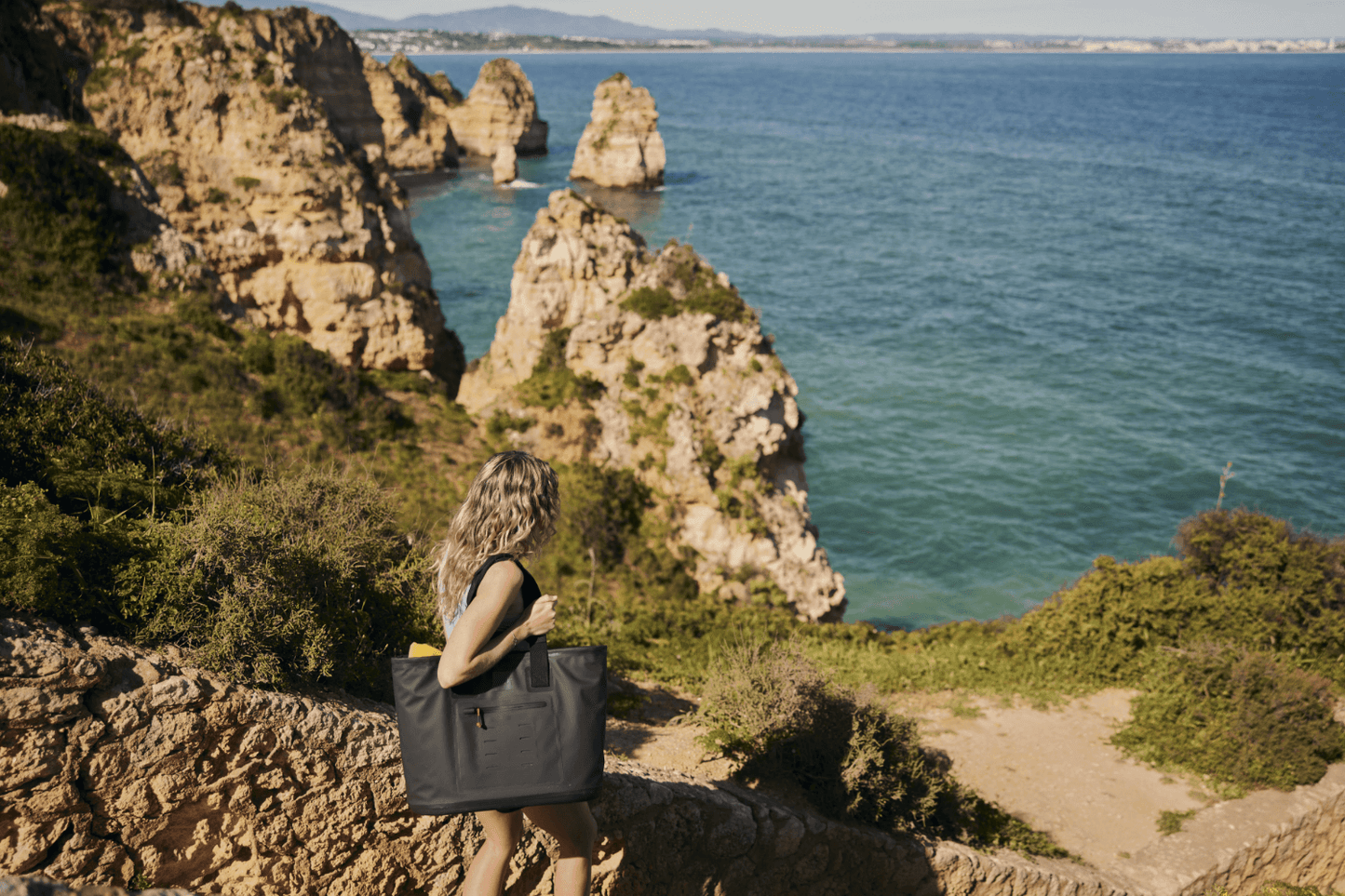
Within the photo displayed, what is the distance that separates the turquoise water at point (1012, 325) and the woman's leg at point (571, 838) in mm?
22078

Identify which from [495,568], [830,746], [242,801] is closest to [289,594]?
[242,801]

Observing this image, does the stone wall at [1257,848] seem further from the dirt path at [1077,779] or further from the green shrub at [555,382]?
the green shrub at [555,382]

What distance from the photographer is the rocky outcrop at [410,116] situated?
270 feet

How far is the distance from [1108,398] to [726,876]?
38.7 meters

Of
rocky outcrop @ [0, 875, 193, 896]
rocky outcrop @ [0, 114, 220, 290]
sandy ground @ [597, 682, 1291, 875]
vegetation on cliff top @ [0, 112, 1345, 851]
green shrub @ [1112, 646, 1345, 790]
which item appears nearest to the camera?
rocky outcrop @ [0, 875, 193, 896]

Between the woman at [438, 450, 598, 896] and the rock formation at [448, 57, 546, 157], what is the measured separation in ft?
315

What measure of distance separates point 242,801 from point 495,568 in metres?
2.35

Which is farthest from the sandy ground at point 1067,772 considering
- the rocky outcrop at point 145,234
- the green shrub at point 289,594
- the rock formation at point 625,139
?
the rock formation at point 625,139

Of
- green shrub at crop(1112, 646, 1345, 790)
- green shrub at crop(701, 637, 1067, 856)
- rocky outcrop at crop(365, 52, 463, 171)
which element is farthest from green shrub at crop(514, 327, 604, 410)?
rocky outcrop at crop(365, 52, 463, 171)

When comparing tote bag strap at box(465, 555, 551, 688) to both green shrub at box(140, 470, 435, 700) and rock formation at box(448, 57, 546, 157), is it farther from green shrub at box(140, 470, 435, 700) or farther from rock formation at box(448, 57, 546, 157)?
rock formation at box(448, 57, 546, 157)

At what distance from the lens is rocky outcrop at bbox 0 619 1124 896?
12.7 feet

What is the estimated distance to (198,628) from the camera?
4711 millimetres

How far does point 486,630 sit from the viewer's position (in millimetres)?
3436

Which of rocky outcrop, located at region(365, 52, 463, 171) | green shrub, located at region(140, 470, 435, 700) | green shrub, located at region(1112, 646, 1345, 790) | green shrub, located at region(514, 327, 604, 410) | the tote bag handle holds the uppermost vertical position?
rocky outcrop, located at region(365, 52, 463, 171)
